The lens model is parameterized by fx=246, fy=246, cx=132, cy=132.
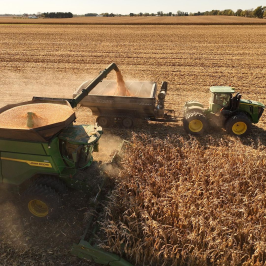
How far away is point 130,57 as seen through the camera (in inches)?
800

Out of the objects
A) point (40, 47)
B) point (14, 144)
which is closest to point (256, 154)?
point (14, 144)

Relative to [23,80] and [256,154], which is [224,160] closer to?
[256,154]

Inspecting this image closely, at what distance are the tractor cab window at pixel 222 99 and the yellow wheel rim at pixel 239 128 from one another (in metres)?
0.73

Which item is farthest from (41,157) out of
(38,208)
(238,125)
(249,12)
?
(249,12)

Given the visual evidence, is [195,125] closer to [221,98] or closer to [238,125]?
[221,98]

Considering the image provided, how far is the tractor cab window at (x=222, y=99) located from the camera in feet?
26.7

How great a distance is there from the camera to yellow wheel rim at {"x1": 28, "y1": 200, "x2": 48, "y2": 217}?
505 centimetres

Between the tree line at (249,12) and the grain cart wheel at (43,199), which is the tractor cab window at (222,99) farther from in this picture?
the tree line at (249,12)

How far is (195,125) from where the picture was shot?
8508mm

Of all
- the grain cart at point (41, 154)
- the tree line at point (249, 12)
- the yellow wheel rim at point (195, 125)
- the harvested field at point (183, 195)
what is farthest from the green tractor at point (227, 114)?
the tree line at point (249, 12)

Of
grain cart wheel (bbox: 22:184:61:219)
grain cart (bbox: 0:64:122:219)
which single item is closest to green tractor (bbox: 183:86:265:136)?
grain cart (bbox: 0:64:122:219)

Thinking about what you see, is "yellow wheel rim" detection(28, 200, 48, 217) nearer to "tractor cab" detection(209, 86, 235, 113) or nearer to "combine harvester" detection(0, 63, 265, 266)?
"combine harvester" detection(0, 63, 265, 266)

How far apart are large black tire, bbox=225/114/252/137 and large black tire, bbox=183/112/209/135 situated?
738mm

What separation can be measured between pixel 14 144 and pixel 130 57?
1701cm
